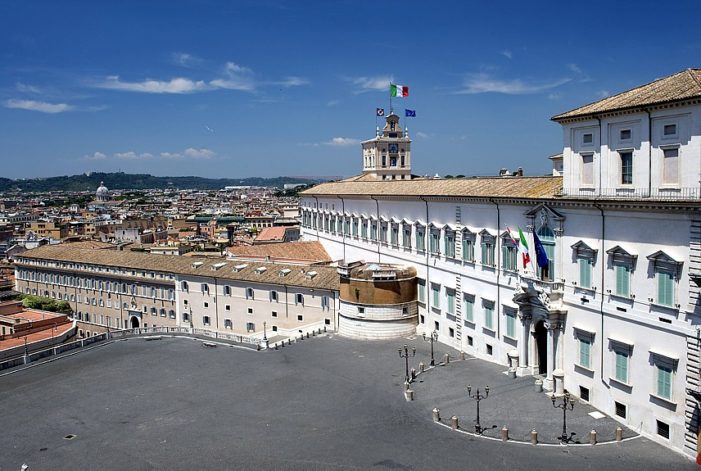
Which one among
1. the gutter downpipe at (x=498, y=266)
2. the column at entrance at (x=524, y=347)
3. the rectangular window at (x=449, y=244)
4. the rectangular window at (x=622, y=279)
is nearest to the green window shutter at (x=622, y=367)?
the rectangular window at (x=622, y=279)

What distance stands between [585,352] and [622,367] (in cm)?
242

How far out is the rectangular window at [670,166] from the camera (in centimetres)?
2467

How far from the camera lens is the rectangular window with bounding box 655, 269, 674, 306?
24.6 m

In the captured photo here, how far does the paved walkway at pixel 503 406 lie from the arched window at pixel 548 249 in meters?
5.35

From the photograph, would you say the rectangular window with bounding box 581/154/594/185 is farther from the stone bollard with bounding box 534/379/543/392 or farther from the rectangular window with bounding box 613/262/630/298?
the stone bollard with bounding box 534/379/543/392

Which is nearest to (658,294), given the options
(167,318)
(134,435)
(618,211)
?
(618,211)

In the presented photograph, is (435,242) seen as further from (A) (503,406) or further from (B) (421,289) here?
(A) (503,406)

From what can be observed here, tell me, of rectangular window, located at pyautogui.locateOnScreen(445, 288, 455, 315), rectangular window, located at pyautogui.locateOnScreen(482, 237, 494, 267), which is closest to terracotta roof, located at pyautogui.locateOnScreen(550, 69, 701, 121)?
rectangular window, located at pyautogui.locateOnScreen(482, 237, 494, 267)

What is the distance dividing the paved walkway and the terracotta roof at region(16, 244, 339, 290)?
15620mm

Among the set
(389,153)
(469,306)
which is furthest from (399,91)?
(469,306)

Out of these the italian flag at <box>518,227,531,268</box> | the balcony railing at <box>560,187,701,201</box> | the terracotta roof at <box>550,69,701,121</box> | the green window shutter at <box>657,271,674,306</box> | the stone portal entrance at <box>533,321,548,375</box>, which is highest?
the terracotta roof at <box>550,69,701,121</box>

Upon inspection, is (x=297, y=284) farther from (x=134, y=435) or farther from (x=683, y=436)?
(x=683, y=436)

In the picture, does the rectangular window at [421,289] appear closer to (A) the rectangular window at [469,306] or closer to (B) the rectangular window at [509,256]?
(A) the rectangular window at [469,306]

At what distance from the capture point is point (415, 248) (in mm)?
45219
